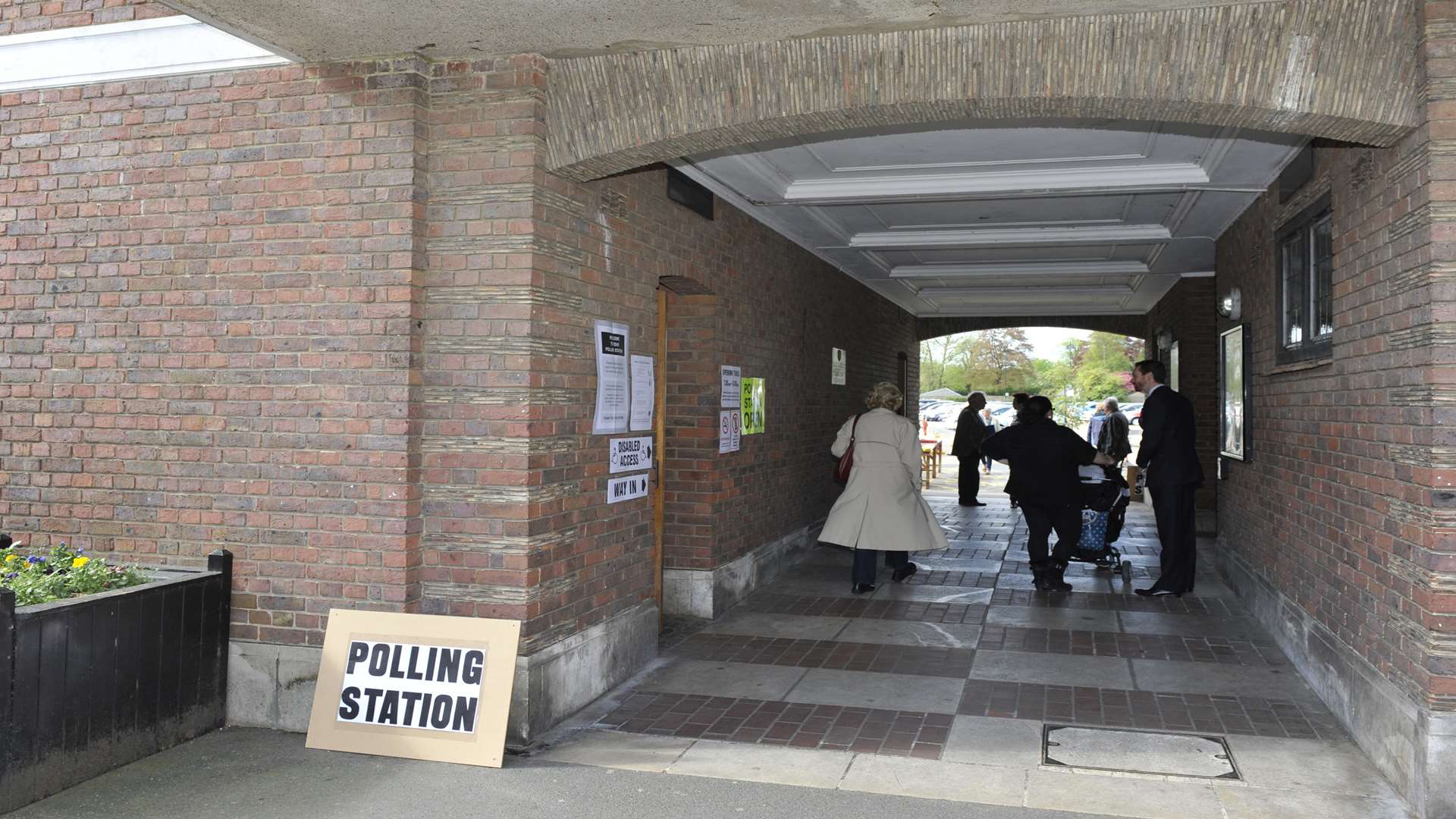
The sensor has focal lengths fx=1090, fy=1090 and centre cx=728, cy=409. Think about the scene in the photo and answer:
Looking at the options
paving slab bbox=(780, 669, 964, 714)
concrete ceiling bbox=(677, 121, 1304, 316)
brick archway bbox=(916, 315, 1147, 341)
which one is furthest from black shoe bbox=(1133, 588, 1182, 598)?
brick archway bbox=(916, 315, 1147, 341)

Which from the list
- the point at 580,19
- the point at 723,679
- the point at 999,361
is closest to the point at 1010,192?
the point at 723,679

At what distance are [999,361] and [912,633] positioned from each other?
5081 cm

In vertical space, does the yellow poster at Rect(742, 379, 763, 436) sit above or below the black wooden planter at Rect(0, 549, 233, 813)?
above

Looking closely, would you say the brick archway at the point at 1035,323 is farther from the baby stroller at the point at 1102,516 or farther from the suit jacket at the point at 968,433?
the baby stroller at the point at 1102,516

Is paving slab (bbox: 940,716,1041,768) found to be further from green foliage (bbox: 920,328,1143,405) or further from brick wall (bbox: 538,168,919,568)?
green foliage (bbox: 920,328,1143,405)

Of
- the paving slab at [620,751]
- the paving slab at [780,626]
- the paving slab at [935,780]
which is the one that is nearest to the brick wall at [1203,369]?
the paving slab at [780,626]

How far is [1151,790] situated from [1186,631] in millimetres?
3327

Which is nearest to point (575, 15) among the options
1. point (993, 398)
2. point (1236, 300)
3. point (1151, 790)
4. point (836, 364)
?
point (1151, 790)

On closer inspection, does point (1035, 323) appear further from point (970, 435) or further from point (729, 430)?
point (729, 430)

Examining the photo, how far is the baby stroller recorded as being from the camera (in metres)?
9.45

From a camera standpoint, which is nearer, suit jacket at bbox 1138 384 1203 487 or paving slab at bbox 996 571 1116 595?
suit jacket at bbox 1138 384 1203 487

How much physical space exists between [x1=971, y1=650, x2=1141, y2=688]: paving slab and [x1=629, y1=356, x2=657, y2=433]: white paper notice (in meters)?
2.45

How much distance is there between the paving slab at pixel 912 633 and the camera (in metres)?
7.25

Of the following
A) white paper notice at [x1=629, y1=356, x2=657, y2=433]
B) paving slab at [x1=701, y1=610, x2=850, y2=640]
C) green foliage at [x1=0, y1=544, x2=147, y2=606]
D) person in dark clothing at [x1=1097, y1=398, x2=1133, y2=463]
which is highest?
white paper notice at [x1=629, y1=356, x2=657, y2=433]
